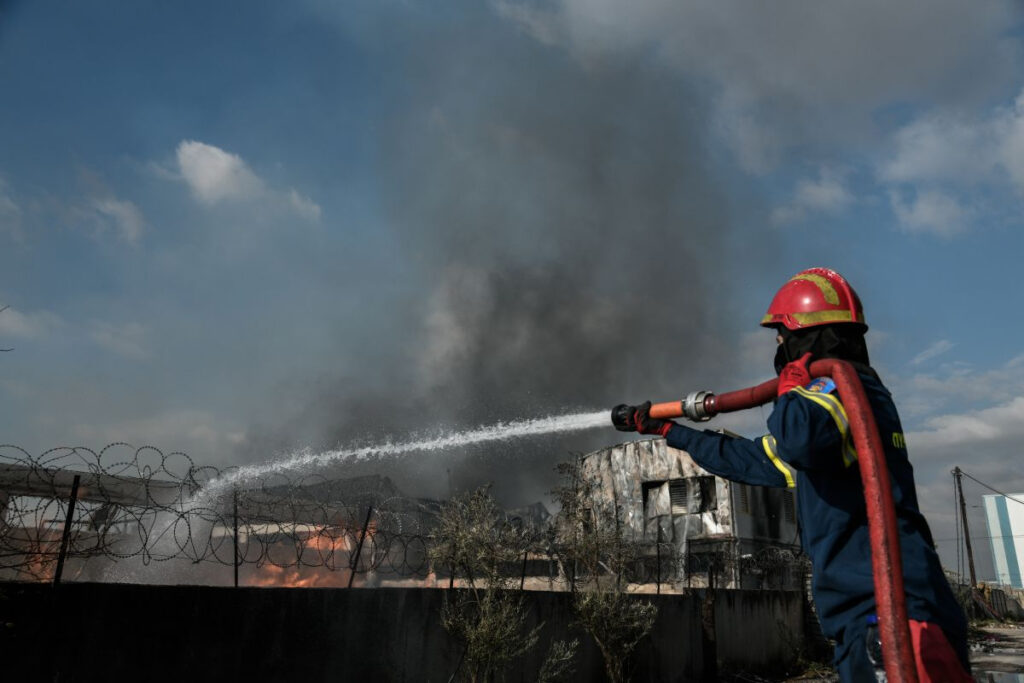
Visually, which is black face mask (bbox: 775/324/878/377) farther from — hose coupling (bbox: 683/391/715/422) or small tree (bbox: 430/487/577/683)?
small tree (bbox: 430/487/577/683)

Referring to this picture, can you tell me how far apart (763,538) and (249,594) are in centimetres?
2313

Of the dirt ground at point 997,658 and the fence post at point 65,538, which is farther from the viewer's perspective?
the dirt ground at point 997,658

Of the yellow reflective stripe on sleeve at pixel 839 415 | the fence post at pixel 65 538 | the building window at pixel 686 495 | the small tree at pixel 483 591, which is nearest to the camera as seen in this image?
the yellow reflective stripe on sleeve at pixel 839 415

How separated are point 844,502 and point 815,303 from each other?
0.87 metres

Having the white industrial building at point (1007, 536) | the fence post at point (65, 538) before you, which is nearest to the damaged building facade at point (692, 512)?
the fence post at point (65, 538)

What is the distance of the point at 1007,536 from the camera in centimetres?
8025

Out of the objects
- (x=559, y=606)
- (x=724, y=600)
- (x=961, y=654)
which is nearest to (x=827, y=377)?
(x=961, y=654)

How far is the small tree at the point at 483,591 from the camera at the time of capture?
8.89m

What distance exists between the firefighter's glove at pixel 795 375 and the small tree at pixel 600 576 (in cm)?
905

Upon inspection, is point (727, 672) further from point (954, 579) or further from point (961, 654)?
point (954, 579)

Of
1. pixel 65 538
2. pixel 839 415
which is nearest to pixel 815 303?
pixel 839 415

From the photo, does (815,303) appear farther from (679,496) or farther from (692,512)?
(679,496)

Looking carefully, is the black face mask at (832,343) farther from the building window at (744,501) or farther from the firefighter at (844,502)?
the building window at (744,501)

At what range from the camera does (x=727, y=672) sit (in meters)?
14.2
